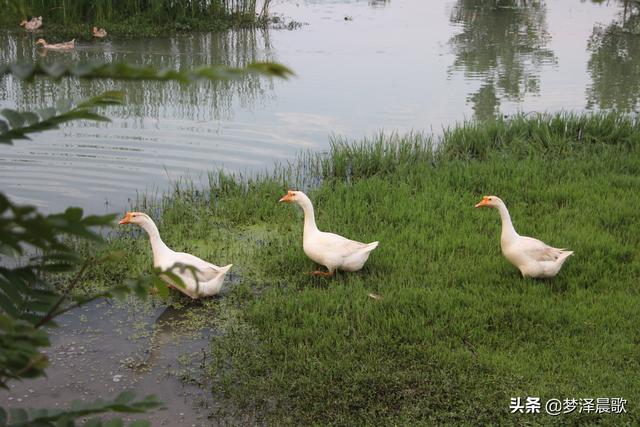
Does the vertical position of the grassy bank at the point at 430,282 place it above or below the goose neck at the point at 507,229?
below

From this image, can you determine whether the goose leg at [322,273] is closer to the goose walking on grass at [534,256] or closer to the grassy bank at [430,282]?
the grassy bank at [430,282]

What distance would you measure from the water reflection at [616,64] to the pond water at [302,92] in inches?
1.4

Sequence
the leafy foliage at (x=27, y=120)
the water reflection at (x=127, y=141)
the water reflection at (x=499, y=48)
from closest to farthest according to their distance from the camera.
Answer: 1. the leafy foliage at (x=27, y=120)
2. the water reflection at (x=127, y=141)
3. the water reflection at (x=499, y=48)

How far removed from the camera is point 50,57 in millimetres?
15133

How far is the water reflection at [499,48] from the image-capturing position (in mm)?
13265

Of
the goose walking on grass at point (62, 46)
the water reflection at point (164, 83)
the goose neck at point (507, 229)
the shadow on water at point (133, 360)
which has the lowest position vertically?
the shadow on water at point (133, 360)

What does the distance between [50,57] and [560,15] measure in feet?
46.7

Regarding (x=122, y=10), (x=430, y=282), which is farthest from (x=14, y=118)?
(x=122, y=10)

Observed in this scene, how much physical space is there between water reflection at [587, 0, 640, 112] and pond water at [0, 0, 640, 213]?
36 millimetres

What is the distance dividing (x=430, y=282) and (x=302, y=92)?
7639 millimetres

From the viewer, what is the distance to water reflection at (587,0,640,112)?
500 inches

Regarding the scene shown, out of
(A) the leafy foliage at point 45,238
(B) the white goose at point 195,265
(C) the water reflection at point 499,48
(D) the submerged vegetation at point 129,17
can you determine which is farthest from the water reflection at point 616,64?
(A) the leafy foliage at point 45,238

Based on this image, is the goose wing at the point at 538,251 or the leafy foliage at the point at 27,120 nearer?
the leafy foliage at the point at 27,120

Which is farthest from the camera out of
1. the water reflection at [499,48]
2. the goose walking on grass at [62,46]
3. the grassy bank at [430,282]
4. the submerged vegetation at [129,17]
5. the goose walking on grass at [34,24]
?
the submerged vegetation at [129,17]
